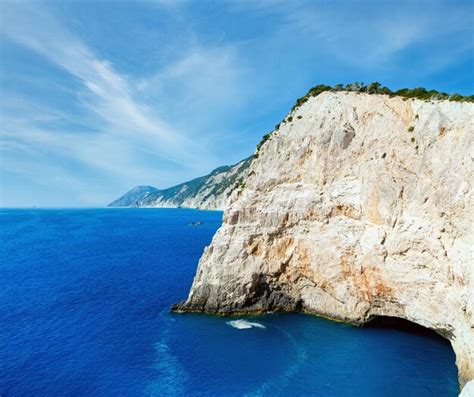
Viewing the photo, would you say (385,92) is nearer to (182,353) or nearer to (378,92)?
(378,92)

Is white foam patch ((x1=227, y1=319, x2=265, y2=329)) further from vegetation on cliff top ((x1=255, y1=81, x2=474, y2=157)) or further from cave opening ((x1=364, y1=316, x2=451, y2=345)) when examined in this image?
vegetation on cliff top ((x1=255, y1=81, x2=474, y2=157))

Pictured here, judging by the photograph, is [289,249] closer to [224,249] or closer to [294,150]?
[224,249]

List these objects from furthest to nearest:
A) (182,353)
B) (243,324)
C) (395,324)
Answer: (243,324), (395,324), (182,353)

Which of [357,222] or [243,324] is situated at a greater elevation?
[357,222]

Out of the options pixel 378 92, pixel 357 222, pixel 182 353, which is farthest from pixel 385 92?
pixel 182 353

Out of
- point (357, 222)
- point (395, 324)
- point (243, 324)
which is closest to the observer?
point (357, 222)

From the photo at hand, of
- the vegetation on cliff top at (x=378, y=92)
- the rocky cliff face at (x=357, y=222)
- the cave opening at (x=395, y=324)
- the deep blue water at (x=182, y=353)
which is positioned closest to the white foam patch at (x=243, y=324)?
the deep blue water at (x=182, y=353)

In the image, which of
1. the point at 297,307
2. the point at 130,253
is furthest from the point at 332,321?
the point at 130,253

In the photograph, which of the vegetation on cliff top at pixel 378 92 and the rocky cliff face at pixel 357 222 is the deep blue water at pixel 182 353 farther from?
the vegetation on cliff top at pixel 378 92
